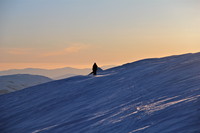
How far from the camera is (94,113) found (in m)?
20.8

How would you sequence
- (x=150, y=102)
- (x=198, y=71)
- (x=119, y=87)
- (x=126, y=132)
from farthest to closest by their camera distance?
(x=119, y=87) < (x=198, y=71) < (x=150, y=102) < (x=126, y=132)

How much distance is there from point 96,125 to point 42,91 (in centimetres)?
1697

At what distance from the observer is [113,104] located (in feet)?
73.0

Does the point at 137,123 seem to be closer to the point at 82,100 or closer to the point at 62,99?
the point at 82,100

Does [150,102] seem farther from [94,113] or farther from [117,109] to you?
[94,113]

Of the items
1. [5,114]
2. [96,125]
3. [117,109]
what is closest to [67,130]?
[96,125]

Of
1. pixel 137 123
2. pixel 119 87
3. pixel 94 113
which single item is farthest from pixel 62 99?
pixel 137 123

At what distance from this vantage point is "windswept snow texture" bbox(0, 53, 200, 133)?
1539 cm

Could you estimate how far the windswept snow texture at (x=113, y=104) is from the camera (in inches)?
606

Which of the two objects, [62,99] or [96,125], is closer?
[96,125]

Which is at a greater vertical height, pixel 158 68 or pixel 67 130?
pixel 158 68

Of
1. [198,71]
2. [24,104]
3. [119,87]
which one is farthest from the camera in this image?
[24,104]

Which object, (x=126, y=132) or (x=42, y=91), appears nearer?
(x=126, y=132)

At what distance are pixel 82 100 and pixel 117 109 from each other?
20.5 ft
